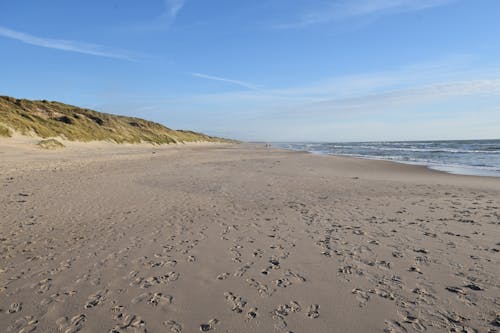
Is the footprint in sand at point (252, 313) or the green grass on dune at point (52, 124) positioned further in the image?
the green grass on dune at point (52, 124)

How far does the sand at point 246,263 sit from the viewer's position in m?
3.70

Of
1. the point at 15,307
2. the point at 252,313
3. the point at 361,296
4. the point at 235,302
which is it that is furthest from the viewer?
the point at 361,296

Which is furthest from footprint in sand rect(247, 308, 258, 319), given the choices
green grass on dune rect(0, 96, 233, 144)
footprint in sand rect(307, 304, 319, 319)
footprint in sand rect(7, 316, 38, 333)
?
green grass on dune rect(0, 96, 233, 144)

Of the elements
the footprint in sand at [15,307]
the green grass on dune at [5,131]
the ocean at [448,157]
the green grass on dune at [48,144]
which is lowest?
the ocean at [448,157]

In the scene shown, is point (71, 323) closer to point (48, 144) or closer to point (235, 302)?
point (235, 302)

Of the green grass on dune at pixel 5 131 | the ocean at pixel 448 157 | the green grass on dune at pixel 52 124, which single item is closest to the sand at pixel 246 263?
the ocean at pixel 448 157

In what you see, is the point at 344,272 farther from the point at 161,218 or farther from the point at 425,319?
the point at 161,218

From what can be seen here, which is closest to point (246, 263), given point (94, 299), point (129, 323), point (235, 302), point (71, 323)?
point (235, 302)

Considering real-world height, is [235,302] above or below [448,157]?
above

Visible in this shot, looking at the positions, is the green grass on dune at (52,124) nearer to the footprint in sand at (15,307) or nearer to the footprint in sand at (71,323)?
the footprint in sand at (15,307)

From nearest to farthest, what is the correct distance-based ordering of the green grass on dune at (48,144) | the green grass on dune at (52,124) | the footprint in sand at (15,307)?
the footprint in sand at (15,307)
the green grass on dune at (48,144)
the green grass on dune at (52,124)

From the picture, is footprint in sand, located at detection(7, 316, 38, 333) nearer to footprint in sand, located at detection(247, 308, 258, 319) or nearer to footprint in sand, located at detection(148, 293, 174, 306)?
footprint in sand, located at detection(148, 293, 174, 306)

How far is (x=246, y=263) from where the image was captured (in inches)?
210

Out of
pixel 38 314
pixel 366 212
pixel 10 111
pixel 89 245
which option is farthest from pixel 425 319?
pixel 10 111
